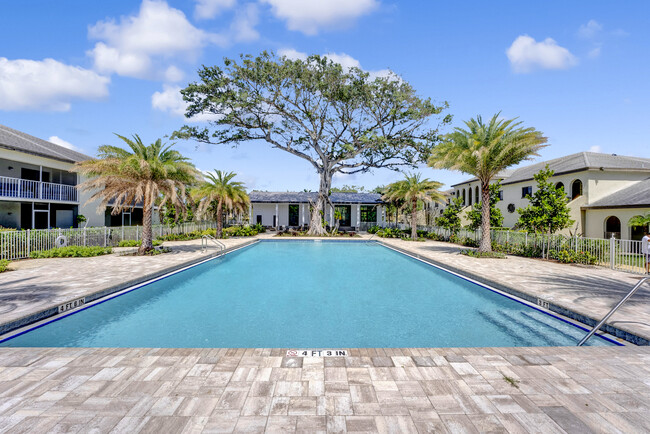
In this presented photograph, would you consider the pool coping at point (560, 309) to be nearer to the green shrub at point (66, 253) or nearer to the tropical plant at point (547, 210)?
the tropical plant at point (547, 210)

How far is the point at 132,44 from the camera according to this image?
35.7 feet

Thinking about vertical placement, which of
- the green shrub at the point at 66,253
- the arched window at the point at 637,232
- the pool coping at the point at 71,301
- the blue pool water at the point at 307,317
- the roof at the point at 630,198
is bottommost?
the blue pool water at the point at 307,317

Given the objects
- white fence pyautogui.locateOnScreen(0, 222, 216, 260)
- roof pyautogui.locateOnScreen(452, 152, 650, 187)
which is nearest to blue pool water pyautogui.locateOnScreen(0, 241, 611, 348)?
white fence pyautogui.locateOnScreen(0, 222, 216, 260)

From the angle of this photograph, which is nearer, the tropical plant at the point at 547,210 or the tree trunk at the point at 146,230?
the tropical plant at the point at 547,210

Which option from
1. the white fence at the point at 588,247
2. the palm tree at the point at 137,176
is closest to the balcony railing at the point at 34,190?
the palm tree at the point at 137,176

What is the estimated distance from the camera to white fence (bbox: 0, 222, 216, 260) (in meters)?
12.1

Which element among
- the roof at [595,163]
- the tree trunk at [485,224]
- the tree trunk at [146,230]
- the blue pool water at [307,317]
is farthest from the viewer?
the roof at [595,163]

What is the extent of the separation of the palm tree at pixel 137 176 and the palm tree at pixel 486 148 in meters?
13.3

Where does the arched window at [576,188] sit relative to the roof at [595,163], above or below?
below

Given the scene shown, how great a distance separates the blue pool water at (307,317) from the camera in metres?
5.50

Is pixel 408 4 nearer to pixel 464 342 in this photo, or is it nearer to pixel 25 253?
pixel 464 342

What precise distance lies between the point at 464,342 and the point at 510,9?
12500 millimetres

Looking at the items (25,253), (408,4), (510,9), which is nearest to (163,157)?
Result: (25,253)

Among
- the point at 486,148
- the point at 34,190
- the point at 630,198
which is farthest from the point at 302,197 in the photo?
the point at 630,198
